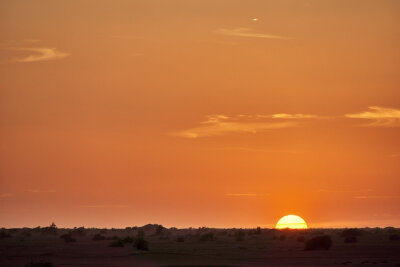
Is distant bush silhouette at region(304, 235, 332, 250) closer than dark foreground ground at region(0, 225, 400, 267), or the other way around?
dark foreground ground at region(0, 225, 400, 267)

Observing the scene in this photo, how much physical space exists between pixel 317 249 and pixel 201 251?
8298 mm

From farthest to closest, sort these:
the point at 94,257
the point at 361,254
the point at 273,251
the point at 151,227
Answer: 1. the point at 151,227
2. the point at 273,251
3. the point at 361,254
4. the point at 94,257

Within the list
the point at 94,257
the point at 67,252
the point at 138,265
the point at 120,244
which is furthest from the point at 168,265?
the point at 120,244

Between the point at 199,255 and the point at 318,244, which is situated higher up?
the point at 318,244

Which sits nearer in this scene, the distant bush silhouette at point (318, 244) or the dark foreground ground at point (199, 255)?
the dark foreground ground at point (199, 255)

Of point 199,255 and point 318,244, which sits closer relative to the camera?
point 199,255

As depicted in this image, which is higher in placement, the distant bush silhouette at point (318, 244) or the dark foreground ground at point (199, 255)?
the distant bush silhouette at point (318, 244)

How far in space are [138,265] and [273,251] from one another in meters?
15.9

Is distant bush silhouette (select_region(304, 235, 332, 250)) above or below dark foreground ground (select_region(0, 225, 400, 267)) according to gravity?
above

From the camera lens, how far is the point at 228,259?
52375 millimetres

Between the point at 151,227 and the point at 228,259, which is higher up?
the point at 151,227

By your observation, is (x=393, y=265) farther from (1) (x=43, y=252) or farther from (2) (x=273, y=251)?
(1) (x=43, y=252)

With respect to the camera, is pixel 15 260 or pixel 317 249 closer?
pixel 15 260

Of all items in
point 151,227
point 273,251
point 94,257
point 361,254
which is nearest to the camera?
point 94,257
